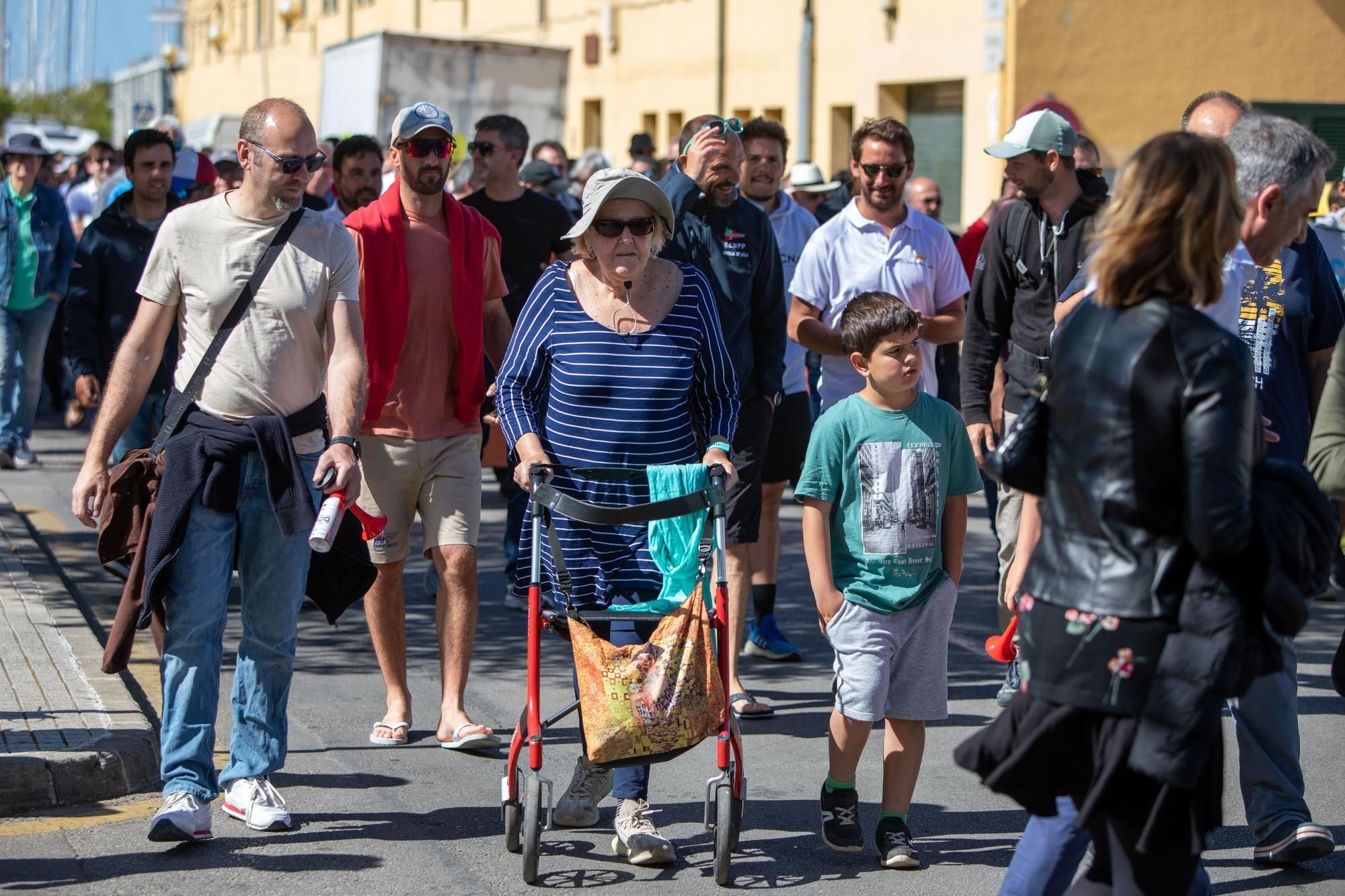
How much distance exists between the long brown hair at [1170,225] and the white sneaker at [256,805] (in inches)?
121

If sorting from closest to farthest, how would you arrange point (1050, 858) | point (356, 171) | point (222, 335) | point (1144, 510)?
point (1144, 510) → point (1050, 858) → point (222, 335) → point (356, 171)

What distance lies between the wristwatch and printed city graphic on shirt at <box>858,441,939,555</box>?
1.49 meters

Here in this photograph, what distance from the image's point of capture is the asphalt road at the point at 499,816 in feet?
16.1

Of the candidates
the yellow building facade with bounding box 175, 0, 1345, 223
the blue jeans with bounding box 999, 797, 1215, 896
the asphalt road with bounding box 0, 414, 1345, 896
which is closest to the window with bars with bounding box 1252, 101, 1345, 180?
the yellow building facade with bounding box 175, 0, 1345, 223

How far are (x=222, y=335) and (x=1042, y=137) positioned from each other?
318 cm

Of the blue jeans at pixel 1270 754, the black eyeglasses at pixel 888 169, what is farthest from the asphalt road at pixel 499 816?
the black eyeglasses at pixel 888 169

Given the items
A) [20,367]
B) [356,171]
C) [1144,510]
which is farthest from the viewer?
[20,367]

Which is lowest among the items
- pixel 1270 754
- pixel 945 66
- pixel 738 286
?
pixel 1270 754

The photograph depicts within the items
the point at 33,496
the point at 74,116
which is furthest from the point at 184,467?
the point at 74,116

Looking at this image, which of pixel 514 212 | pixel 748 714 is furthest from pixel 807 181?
pixel 748 714

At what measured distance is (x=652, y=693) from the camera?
185 inches

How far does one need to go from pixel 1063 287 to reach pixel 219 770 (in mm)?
3486

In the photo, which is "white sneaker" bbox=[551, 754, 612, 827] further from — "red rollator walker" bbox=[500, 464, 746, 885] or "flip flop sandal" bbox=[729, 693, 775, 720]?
"flip flop sandal" bbox=[729, 693, 775, 720]

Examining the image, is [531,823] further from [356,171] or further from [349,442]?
[356,171]
